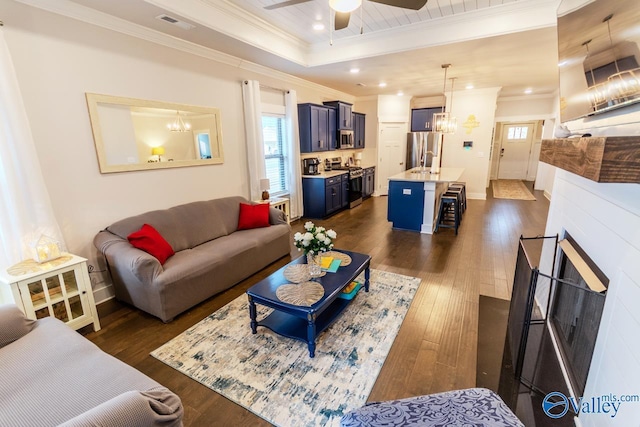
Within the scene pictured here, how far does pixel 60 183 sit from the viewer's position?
2637mm

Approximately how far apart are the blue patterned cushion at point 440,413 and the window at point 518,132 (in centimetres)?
1231

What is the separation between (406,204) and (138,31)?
441 centimetres

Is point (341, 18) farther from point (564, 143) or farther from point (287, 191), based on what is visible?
point (287, 191)

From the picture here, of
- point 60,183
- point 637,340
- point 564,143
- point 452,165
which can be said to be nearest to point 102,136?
point 60,183

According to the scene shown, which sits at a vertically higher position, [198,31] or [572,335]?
[198,31]

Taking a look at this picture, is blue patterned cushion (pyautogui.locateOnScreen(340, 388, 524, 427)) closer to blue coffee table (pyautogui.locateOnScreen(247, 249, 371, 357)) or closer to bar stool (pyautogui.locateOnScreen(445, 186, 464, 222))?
blue coffee table (pyautogui.locateOnScreen(247, 249, 371, 357))

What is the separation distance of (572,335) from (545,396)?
504mm

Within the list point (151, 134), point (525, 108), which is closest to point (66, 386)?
point (151, 134)

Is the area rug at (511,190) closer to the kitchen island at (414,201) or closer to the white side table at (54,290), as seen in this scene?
the kitchen island at (414,201)

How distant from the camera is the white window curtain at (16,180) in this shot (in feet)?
7.16

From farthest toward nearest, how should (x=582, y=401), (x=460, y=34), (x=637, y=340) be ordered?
1. (x=460, y=34)
2. (x=582, y=401)
3. (x=637, y=340)

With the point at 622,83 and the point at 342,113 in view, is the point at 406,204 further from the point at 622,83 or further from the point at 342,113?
the point at 622,83

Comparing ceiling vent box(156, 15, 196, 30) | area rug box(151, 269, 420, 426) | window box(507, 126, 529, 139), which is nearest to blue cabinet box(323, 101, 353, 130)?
ceiling vent box(156, 15, 196, 30)

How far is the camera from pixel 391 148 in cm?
806
